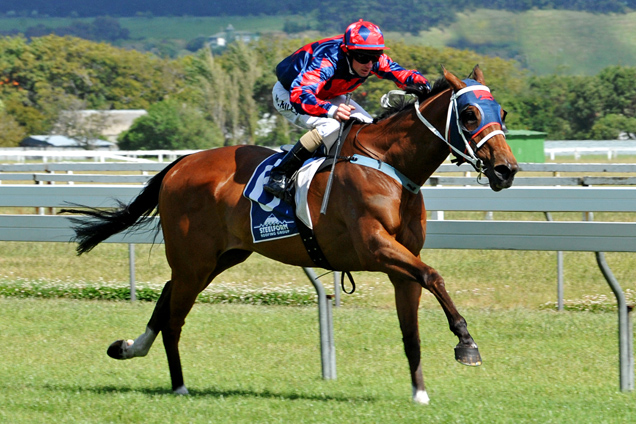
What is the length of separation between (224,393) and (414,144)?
2.02m

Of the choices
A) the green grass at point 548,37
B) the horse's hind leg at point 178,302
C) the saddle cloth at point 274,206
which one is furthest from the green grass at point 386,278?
the green grass at point 548,37

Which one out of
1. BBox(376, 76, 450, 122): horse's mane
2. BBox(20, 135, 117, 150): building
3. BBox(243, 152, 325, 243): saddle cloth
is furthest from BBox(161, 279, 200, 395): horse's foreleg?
BBox(20, 135, 117, 150): building

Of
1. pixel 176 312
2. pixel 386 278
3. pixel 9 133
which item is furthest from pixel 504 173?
pixel 9 133

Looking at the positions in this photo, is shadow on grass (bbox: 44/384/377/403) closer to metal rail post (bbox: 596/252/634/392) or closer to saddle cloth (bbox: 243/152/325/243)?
saddle cloth (bbox: 243/152/325/243)

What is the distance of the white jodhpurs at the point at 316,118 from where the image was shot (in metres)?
5.41

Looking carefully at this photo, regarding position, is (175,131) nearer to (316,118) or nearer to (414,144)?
(316,118)

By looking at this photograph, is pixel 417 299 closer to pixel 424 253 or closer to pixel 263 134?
pixel 424 253

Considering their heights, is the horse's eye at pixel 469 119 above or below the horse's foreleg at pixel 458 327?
above

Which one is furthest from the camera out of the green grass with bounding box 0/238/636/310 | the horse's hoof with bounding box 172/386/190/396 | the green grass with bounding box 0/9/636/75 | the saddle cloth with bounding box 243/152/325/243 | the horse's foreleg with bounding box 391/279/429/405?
the green grass with bounding box 0/9/636/75

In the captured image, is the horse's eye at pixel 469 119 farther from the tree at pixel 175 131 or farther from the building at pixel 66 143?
the building at pixel 66 143

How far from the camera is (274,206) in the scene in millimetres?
5508

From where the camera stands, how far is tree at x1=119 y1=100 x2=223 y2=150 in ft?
200

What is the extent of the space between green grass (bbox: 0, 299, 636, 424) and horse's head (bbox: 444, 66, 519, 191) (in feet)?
4.32

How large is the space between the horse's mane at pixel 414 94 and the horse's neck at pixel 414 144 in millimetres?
70
